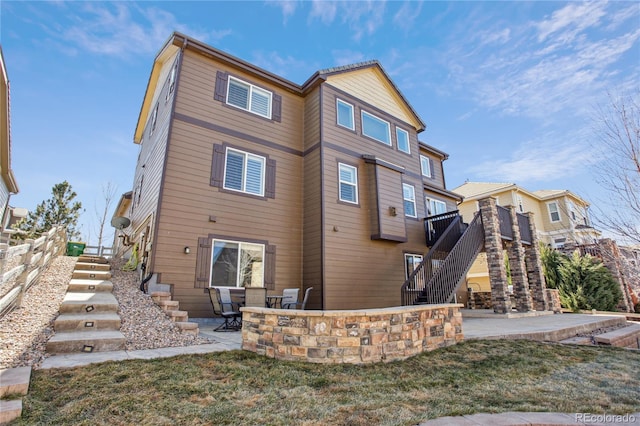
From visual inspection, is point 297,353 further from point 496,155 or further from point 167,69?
point 167,69

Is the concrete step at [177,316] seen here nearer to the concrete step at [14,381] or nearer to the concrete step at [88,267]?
the concrete step at [14,381]

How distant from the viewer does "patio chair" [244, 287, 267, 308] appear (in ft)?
22.2

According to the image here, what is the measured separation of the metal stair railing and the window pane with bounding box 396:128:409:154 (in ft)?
12.1

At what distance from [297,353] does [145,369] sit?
1.77 m

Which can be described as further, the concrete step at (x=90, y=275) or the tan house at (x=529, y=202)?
the tan house at (x=529, y=202)

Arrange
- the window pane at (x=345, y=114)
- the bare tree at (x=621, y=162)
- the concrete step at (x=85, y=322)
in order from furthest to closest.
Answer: the window pane at (x=345, y=114) → the concrete step at (x=85, y=322) → the bare tree at (x=621, y=162)

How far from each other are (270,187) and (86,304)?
17.9 feet

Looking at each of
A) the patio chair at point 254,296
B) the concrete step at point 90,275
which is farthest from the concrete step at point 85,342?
the concrete step at point 90,275

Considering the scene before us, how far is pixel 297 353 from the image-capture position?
414 cm

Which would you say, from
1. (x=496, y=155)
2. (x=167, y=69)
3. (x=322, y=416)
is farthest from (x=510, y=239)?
(x=167, y=69)

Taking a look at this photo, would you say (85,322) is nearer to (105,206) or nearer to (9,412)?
(9,412)

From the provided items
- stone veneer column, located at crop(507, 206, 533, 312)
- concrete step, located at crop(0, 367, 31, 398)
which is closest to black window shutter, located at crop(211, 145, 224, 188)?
concrete step, located at crop(0, 367, 31, 398)

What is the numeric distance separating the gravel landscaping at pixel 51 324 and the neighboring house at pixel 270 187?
1.32 m

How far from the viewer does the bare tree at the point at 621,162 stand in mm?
4324
